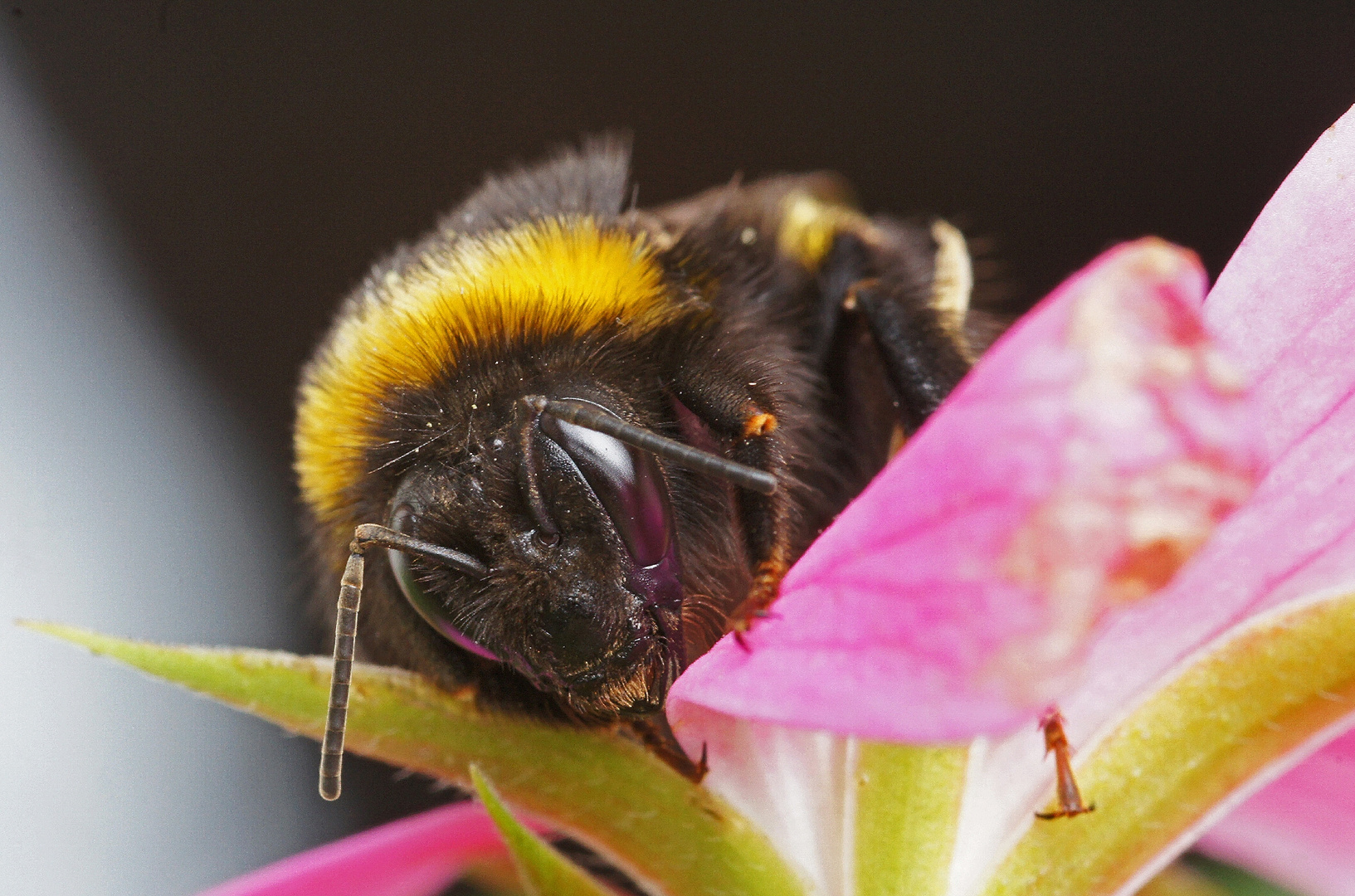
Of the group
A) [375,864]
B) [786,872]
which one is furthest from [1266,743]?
[375,864]

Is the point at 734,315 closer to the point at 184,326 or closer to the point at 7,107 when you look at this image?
the point at 7,107

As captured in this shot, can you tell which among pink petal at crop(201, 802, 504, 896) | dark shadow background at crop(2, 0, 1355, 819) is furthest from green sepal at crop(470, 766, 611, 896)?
dark shadow background at crop(2, 0, 1355, 819)

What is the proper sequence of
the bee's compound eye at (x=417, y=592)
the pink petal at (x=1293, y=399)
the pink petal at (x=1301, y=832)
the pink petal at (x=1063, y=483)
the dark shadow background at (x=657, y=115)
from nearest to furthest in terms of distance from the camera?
the pink petal at (x=1063, y=483), the pink petal at (x=1293, y=399), the bee's compound eye at (x=417, y=592), the pink petal at (x=1301, y=832), the dark shadow background at (x=657, y=115)

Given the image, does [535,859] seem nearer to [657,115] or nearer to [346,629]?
[346,629]

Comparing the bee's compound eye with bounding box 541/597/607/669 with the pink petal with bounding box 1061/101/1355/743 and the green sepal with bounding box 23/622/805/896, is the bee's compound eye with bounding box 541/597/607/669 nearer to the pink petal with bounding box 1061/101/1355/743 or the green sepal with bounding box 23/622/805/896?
the green sepal with bounding box 23/622/805/896

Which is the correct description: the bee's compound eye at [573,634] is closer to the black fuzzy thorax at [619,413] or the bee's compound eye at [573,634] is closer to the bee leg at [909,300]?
the black fuzzy thorax at [619,413]

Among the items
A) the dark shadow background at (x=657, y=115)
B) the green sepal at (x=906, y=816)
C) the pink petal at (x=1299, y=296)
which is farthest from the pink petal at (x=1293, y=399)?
the dark shadow background at (x=657, y=115)
